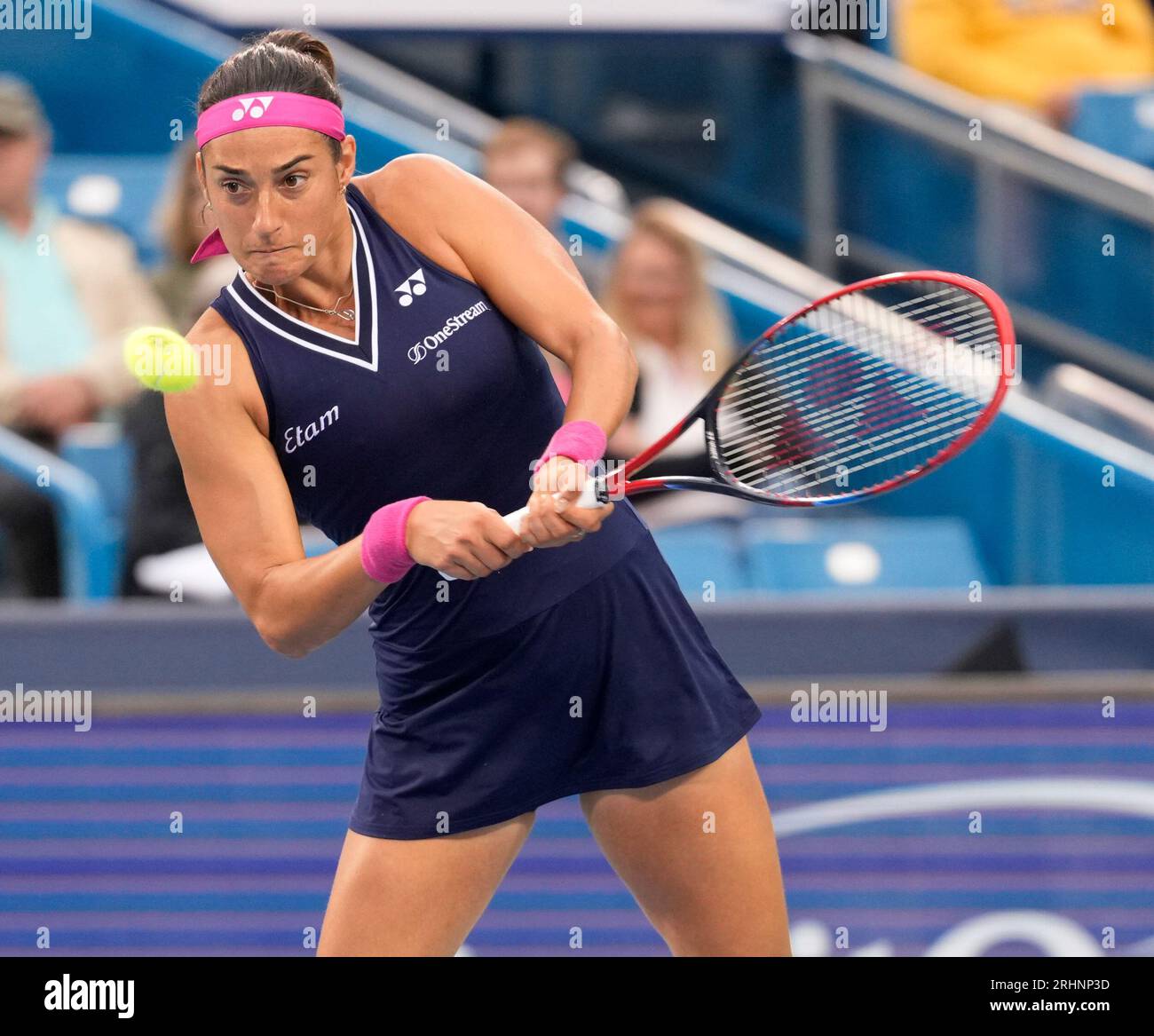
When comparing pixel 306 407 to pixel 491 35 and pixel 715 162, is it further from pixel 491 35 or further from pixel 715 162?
pixel 715 162

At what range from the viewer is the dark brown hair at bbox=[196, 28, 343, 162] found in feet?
7.55

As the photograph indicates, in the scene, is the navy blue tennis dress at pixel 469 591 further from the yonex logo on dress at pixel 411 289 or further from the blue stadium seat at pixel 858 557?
the blue stadium seat at pixel 858 557

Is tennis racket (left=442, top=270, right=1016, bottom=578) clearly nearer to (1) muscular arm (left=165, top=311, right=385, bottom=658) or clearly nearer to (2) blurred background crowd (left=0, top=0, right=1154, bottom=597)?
(1) muscular arm (left=165, top=311, right=385, bottom=658)

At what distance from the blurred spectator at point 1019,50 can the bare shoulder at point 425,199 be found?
414 centimetres

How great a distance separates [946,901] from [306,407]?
1983mm

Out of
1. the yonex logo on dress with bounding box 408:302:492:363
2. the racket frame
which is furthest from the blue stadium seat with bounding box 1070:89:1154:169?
the yonex logo on dress with bounding box 408:302:492:363

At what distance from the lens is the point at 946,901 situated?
12.3 ft

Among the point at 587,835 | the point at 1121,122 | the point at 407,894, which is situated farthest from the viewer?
the point at 1121,122

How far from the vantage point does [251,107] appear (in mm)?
2270

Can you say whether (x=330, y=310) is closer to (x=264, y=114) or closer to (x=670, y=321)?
(x=264, y=114)

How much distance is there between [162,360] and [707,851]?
3.24 feet

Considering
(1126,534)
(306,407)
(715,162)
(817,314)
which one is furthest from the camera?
(715,162)

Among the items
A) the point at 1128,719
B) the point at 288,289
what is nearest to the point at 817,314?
the point at 288,289

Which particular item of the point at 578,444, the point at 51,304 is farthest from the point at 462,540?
the point at 51,304
